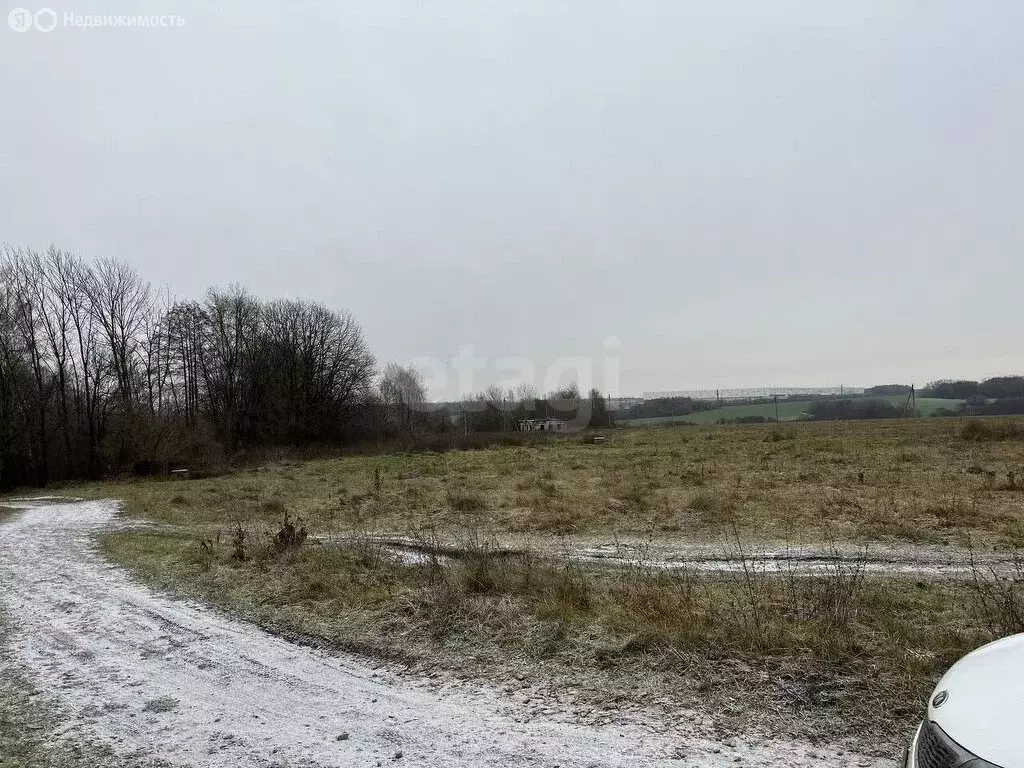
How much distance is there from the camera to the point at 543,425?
6241cm

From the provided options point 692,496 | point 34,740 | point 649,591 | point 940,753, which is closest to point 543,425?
point 692,496

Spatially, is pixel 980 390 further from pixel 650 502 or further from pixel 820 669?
pixel 820 669

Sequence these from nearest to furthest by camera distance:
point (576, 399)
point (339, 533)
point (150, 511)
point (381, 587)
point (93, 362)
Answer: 1. point (381, 587)
2. point (339, 533)
3. point (150, 511)
4. point (93, 362)
5. point (576, 399)

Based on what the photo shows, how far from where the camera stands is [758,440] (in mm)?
33375

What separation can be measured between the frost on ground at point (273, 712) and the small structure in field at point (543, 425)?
5274 centimetres

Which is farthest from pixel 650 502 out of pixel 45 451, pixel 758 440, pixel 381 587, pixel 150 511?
pixel 45 451

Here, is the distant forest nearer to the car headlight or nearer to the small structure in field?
the small structure in field

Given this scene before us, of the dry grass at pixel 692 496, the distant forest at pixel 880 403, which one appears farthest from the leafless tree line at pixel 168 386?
the distant forest at pixel 880 403

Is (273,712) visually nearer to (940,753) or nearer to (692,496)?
(940,753)

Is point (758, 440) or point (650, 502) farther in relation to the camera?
point (758, 440)

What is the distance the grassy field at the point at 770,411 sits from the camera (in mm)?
54438

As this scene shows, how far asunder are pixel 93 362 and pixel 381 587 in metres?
42.7

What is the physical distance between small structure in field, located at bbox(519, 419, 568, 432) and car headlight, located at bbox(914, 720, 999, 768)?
2197 inches

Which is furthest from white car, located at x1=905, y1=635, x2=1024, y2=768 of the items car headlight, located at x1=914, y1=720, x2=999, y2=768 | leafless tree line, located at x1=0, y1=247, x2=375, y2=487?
leafless tree line, located at x1=0, y1=247, x2=375, y2=487
